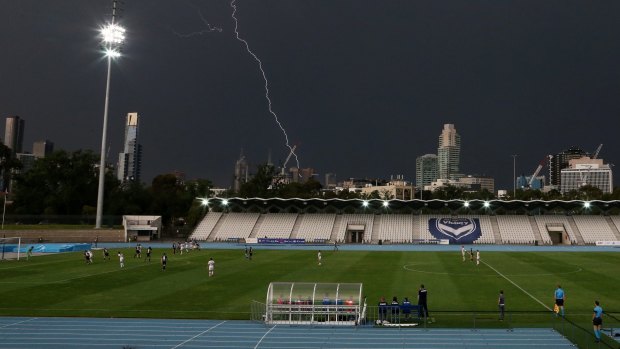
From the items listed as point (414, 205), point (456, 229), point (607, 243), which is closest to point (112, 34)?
point (414, 205)

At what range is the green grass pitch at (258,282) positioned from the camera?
2950 centimetres

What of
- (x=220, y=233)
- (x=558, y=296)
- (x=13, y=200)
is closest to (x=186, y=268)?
(x=558, y=296)

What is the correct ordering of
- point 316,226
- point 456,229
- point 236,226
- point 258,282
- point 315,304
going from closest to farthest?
point 315,304, point 258,282, point 456,229, point 316,226, point 236,226

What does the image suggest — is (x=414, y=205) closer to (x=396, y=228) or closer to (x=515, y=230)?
(x=396, y=228)

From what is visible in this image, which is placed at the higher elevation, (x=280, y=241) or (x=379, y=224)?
(x=379, y=224)

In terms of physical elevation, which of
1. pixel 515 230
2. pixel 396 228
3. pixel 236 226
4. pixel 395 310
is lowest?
pixel 395 310

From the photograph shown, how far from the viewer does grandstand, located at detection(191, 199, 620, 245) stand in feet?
299

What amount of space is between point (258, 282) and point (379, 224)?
201 feet

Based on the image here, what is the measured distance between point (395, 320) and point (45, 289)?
25138mm

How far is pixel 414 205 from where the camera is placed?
321ft

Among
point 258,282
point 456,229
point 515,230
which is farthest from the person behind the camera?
point 456,229

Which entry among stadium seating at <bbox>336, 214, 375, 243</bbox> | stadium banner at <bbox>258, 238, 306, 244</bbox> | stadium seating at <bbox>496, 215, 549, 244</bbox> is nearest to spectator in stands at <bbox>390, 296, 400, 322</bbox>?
stadium banner at <bbox>258, 238, 306, 244</bbox>

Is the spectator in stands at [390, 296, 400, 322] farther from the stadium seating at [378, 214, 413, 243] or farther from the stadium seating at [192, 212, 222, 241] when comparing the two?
the stadium seating at [192, 212, 222, 241]

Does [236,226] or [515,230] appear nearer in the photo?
[515,230]
